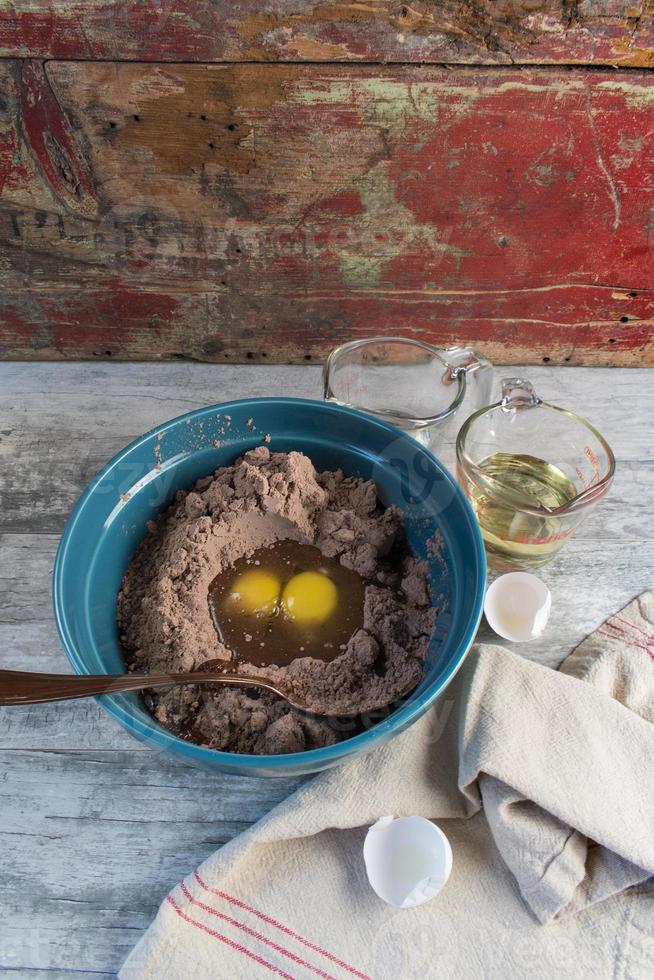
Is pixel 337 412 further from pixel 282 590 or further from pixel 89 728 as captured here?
pixel 89 728

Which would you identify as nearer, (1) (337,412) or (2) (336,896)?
(2) (336,896)

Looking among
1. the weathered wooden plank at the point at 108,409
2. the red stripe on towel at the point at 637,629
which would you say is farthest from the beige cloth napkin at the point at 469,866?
the weathered wooden plank at the point at 108,409

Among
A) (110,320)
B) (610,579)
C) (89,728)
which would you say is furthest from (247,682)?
(110,320)

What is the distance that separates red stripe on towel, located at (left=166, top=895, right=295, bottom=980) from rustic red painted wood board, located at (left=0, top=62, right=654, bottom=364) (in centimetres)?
77

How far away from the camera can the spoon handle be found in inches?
24.8

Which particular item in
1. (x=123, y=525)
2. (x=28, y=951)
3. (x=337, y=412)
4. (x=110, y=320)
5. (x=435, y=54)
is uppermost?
(x=435, y=54)

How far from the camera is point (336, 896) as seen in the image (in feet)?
2.14

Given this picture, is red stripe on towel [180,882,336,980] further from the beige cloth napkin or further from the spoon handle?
the spoon handle

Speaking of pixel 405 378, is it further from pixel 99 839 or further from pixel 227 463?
→ pixel 99 839

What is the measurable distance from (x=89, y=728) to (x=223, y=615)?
7.2 inches

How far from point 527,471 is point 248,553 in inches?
14.7

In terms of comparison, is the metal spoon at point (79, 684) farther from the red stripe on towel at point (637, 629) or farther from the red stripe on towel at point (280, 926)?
the red stripe on towel at point (637, 629)

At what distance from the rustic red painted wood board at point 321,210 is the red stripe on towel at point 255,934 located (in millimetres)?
762

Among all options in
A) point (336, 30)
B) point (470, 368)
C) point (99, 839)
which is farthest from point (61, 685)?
point (336, 30)
